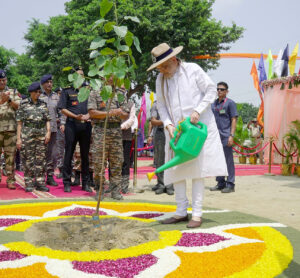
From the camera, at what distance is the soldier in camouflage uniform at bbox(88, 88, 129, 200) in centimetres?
544

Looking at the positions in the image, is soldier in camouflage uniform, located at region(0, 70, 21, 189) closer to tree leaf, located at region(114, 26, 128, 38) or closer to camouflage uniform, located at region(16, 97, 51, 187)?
camouflage uniform, located at region(16, 97, 51, 187)

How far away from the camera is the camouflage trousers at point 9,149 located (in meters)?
6.61

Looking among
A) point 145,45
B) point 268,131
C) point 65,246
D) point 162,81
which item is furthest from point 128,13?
point 65,246

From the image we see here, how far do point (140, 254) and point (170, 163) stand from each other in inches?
43.6

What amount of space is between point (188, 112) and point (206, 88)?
0.32m

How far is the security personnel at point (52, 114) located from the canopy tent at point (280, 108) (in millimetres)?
8620

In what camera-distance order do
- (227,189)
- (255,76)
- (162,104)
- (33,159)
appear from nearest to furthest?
1. (162,104)
2. (33,159)
3. (227,189)
4. (255,76)

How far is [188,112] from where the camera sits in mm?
3902

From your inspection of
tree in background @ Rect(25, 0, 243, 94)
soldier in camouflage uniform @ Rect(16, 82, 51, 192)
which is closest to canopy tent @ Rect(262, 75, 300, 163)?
tree in background @ Rect(25, 0, 243, 94)

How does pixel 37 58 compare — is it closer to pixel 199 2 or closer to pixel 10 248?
pixel 199 2

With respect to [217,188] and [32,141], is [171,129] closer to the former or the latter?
[32,141]

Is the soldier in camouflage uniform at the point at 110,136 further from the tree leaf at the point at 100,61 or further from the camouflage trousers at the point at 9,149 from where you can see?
the tree leaf at the point at 100,61

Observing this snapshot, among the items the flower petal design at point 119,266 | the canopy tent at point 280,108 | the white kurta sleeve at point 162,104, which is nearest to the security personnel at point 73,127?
the white kurta sleeve at point 162,104

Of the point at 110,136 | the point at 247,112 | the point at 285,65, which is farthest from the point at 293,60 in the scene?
the point at 247,112
